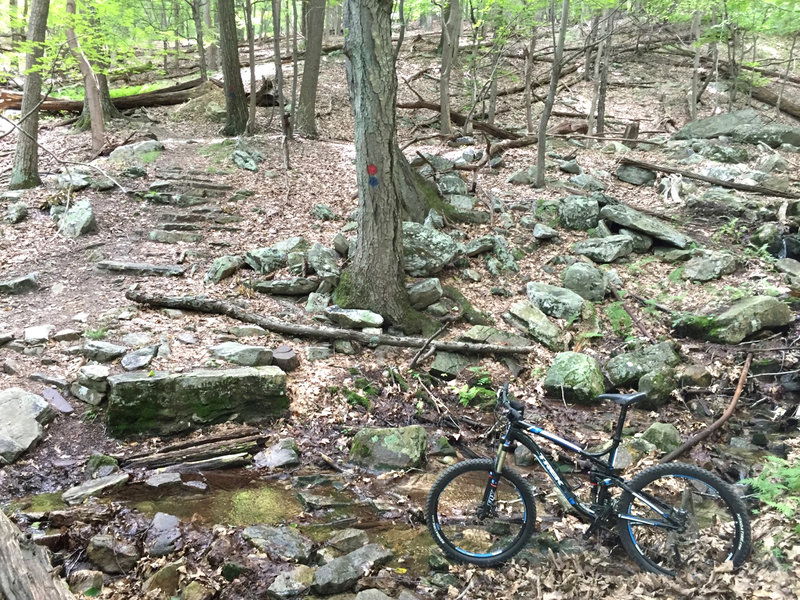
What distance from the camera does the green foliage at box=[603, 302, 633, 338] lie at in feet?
25.2

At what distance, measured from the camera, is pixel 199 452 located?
17.0ft

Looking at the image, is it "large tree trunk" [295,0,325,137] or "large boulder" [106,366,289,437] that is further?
"large tree trunk" [295,0,325,137]

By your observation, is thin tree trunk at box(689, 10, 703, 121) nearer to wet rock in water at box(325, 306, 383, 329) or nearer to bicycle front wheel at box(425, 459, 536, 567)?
wet rock in water at box(325, 306, 383, 329)

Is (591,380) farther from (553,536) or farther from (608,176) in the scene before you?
(608,176)

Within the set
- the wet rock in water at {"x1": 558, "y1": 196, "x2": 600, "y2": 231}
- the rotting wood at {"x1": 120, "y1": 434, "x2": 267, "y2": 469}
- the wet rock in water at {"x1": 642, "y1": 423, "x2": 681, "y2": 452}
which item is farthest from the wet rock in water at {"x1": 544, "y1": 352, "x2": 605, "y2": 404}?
the wet rock in water at {"x1": 558, "y1": 196, "x2": 600, "y2": 231}

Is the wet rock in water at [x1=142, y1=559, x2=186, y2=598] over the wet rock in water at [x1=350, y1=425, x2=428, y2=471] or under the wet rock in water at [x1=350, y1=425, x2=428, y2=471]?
over

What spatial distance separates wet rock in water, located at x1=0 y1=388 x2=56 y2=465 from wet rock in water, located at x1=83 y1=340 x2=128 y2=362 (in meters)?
0.77

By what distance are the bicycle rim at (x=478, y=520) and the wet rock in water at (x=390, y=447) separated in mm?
986

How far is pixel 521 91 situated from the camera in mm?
20047

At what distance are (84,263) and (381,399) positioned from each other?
5.61 meters

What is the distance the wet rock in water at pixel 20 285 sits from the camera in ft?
24.0

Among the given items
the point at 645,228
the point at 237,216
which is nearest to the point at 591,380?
the point at 645,228

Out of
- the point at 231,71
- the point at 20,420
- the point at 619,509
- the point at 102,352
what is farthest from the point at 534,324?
the point at 231,71

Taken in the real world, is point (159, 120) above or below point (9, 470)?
above
